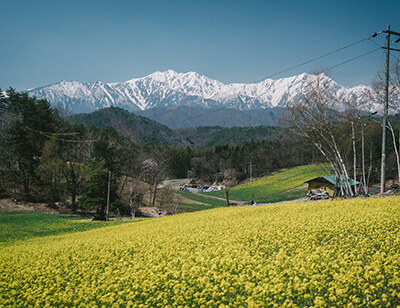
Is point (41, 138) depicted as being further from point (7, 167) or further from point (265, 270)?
point (265, 270)

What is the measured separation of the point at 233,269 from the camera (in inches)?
343

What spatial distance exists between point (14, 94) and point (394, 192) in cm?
8380

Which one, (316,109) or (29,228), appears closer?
(316,109)

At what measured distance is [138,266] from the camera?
32.0ft

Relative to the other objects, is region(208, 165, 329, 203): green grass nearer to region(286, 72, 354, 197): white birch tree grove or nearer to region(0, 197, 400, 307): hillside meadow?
region(286, 72, 354, 197): white birch tree grove

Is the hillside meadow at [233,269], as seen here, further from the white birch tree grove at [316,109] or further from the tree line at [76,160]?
the tree line at [76,160]

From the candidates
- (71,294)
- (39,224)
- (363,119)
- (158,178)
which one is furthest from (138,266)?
(158,178)

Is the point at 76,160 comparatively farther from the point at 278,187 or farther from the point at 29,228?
the point at 278,187

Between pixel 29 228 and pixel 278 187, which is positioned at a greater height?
pixel 278 187

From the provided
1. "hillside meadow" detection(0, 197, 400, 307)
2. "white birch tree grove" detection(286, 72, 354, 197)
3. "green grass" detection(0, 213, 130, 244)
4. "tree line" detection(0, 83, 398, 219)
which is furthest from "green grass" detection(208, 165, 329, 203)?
"hillside meadow" detection(0, 197, 400, 307)

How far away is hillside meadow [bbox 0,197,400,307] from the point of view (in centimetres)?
647

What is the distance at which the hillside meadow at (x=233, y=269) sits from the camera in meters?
6.47

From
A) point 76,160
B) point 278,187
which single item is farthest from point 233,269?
point 278,187

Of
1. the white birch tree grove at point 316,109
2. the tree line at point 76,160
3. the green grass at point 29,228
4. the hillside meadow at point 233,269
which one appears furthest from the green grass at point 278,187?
the hillside meadow at point 233,269
